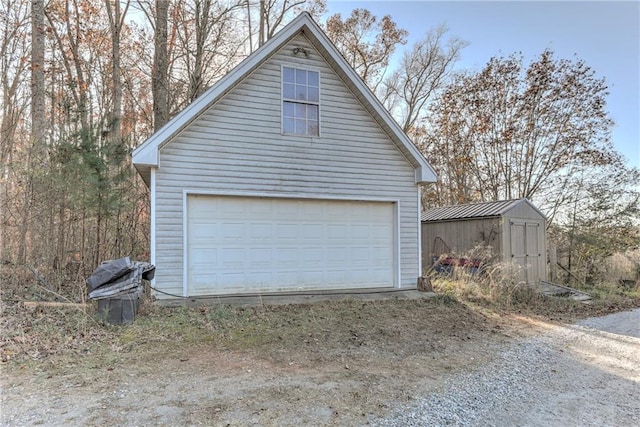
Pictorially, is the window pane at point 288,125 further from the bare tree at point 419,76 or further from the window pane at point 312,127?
the bare tree at point 419,76

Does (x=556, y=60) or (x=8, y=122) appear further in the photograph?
(x=556, y=60)

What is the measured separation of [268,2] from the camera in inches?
693

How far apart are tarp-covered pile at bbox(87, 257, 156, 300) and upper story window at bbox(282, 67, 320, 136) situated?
13.9 feet

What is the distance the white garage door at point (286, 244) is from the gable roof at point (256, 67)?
3.82 feet

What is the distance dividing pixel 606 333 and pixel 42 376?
8772 mm

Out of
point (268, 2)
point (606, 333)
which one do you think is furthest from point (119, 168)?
point (268, 2)

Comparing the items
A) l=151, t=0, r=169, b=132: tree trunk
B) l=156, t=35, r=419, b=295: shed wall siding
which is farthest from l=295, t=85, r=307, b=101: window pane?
l=151, t=0, r=169, b=132: tree trunk

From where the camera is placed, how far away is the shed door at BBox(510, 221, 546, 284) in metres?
11.0

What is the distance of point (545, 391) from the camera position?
13.8 feet

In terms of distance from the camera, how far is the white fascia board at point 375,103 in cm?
848

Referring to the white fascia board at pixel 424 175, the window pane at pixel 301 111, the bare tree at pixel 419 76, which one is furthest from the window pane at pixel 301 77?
the bare tree at pixel 419 76

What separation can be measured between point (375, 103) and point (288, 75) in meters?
2.10

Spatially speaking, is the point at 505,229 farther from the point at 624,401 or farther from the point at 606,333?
the point at 624,401

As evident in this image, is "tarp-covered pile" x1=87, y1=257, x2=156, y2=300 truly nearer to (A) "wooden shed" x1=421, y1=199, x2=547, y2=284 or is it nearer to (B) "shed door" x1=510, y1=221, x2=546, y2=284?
(A) "wooden shed" x1=421, y1=199, x2=547, y2=284
